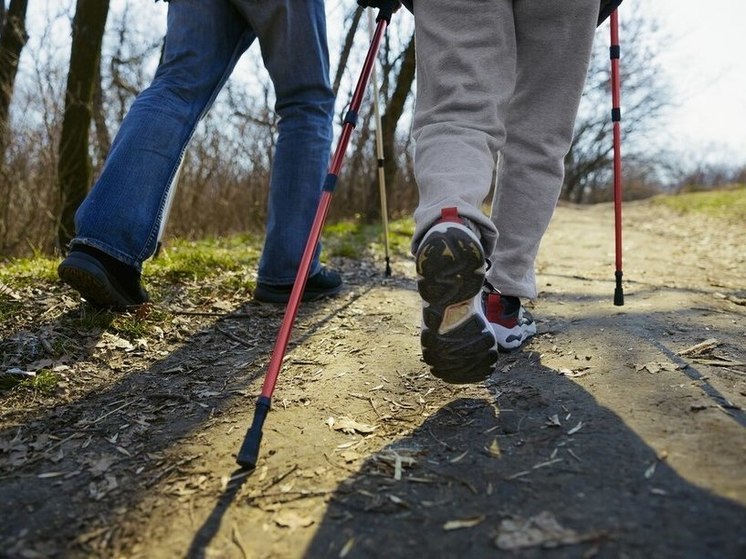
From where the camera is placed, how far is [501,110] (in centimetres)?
167

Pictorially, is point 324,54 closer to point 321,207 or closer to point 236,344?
point 321,207

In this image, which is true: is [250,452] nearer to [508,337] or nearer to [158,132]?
[508,337]

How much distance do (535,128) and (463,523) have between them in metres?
1.33

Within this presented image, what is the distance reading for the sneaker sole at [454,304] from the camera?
138 cm

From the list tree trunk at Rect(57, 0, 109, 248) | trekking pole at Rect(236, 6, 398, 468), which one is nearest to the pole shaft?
trekking pole at Rect(236, 6, 398, 468)

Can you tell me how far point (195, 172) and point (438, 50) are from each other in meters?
8.40

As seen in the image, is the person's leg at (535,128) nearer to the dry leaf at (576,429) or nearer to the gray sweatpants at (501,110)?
the gray sweatpants at (501,110)

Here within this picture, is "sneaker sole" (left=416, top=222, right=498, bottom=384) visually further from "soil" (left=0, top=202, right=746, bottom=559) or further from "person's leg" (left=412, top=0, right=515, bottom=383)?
"soil" (left=0, top=202, right=746, bottom=559)

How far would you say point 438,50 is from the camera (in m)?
1.62

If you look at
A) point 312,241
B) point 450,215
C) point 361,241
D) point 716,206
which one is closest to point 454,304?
point 450,215

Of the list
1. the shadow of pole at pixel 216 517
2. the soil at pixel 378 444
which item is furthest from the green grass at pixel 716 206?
the shadow of pole at pixel 216 517

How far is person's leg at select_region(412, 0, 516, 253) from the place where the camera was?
1.54m

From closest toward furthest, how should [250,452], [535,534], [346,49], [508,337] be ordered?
[535,534], [250,452], [508,337], [346,49]

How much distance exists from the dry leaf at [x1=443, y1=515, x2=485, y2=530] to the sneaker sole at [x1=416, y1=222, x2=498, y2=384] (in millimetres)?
433
